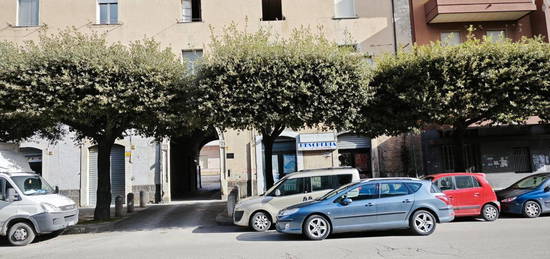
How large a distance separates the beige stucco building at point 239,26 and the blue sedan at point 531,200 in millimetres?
7669

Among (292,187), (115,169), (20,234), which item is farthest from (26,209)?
(115,169)

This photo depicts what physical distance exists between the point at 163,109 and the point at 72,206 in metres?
3.87

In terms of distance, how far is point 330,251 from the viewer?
7527 mm

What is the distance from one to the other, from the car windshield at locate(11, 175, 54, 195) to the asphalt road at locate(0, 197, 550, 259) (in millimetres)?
1364

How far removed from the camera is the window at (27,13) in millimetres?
19625

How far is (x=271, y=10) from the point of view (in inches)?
821

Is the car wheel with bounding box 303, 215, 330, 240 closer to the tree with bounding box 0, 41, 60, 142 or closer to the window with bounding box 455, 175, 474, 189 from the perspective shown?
the window with bounding box 455, 175, 474, 189

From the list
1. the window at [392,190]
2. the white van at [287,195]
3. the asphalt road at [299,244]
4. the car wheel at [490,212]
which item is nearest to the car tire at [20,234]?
the asphalt road at [299,244]

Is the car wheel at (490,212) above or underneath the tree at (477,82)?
underneath

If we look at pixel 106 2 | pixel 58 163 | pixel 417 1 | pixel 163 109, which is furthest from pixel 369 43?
pixel 58 163

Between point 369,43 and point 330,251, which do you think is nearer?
point 330,251

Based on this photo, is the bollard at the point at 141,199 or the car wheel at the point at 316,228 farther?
the bollard at the point at 141,199

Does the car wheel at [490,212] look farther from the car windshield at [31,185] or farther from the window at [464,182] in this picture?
the car windshield at [31,185]

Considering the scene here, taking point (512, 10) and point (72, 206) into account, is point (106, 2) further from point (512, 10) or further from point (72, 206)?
point (512, 10)
